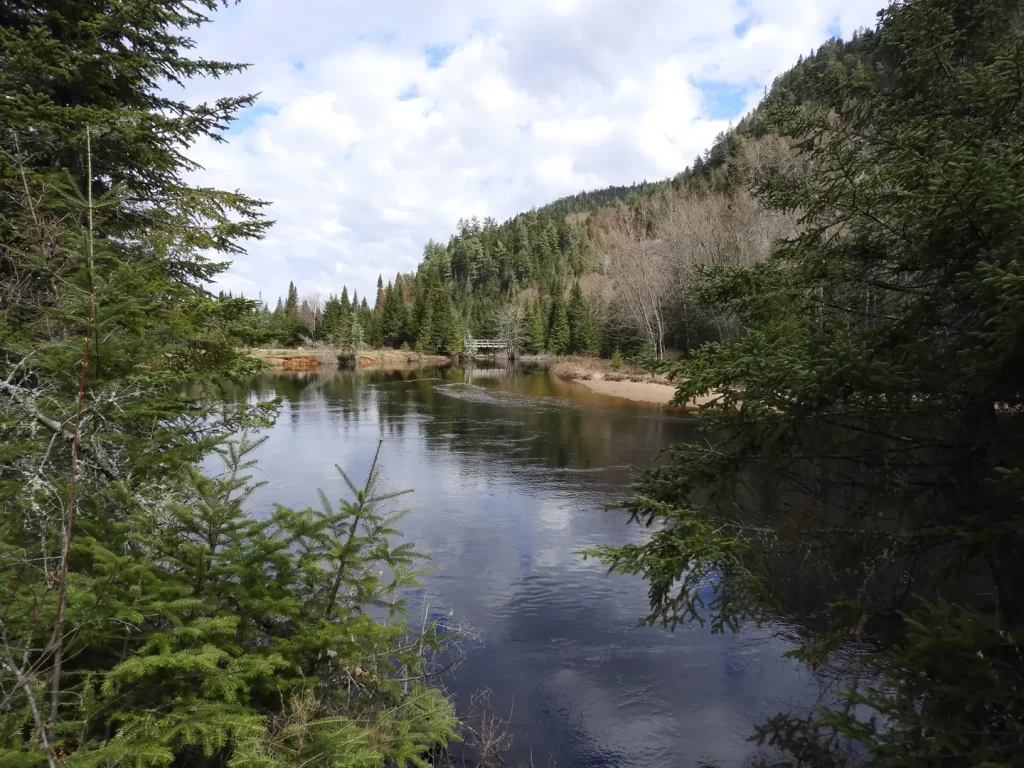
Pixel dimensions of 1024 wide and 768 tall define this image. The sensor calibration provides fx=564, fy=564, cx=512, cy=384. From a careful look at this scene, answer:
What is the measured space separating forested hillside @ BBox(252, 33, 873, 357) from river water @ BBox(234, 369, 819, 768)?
14.1 feet

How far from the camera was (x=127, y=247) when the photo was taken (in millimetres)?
6594

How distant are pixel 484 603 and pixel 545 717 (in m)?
2.60

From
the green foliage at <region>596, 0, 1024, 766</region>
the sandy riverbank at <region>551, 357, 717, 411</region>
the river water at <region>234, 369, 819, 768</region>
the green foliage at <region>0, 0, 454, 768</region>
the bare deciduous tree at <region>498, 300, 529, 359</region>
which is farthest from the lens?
the bare deciduous tree at <region>498, 300, 529, 359</region>

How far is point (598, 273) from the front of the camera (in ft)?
220

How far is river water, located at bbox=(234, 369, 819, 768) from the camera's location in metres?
5.80

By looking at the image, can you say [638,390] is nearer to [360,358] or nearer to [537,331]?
[360,358]

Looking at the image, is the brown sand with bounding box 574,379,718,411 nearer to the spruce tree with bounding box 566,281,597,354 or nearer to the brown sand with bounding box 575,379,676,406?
the brown sand with bounding box 575,379,676,406

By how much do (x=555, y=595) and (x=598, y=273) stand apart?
6125 centimetres

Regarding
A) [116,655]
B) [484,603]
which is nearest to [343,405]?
[484,603]

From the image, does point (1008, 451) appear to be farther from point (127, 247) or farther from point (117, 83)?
point (117, 83)

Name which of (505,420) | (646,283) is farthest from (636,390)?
(505,420)

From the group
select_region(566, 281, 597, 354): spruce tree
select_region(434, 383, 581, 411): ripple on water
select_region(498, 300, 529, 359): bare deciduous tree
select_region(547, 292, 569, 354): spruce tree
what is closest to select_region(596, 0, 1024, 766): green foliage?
select_region(434, 383, 581, 411): ripple on water

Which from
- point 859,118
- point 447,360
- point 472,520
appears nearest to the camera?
point 859,118

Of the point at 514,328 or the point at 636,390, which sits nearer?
the point at 636,390
